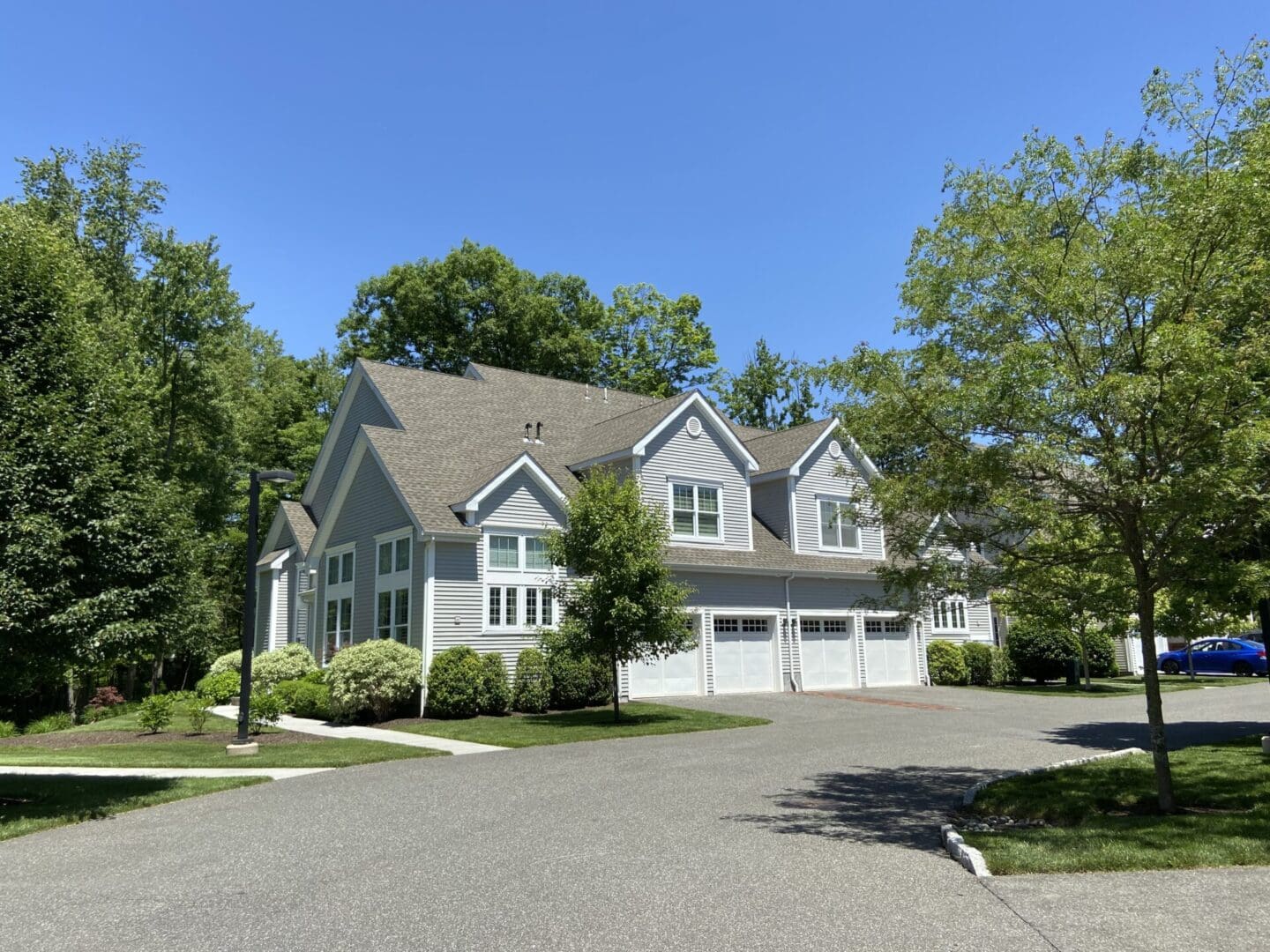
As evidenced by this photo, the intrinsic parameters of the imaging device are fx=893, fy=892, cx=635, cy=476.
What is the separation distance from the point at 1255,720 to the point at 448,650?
679 inches

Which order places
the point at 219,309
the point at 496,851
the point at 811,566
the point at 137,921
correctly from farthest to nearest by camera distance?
the point at 219,309 < the point at 811,566 < the point at 496,851 < the point at 137,921

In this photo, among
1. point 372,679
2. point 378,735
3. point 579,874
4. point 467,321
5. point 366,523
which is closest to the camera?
point 579,874

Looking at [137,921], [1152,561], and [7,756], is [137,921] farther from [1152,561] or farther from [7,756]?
[7,756]

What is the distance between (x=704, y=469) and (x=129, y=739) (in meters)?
16.1

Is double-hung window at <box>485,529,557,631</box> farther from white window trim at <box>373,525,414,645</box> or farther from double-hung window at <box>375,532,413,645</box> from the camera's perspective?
double-hung window at <box>375,532,413,645</box>

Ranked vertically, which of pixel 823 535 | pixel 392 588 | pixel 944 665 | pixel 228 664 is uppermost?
pixel 823 535

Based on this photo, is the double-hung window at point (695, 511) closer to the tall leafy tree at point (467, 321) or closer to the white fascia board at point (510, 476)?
the white fascia board at point (510, 476)

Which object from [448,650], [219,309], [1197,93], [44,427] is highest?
[219,309]

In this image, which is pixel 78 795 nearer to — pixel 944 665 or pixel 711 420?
pixel 711 420

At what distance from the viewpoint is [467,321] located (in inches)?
1837

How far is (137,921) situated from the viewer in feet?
20.5

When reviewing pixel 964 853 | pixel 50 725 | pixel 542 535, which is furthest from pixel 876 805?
pixel 50 725

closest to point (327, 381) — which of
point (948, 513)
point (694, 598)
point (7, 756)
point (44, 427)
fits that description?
point (694, 598)

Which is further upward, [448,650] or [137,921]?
[448,650]
